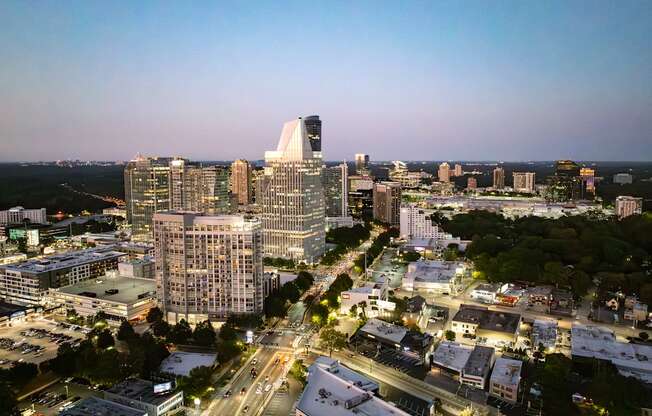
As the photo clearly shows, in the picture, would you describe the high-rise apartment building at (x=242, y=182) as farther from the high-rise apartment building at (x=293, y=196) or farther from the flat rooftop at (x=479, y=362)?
the flat rooftop at (x=479, y=362)

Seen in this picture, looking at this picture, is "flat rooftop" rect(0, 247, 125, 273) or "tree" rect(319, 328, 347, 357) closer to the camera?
"tree" rect(319, 328, 347, 357)

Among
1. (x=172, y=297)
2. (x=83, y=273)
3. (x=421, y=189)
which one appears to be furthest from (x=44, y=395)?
(x=421, y=189)

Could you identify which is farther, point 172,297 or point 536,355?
point 172,297

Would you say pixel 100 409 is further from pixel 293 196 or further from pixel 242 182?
pixel 242 182

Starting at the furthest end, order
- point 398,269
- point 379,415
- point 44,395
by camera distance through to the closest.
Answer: point 398,269, point 44,395, point 379,415

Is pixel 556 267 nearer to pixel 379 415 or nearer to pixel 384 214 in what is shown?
pixel 379 415

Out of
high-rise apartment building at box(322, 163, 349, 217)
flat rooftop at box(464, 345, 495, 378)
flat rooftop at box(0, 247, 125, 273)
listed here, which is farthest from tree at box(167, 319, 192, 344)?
high-rise apartment building at box(322, 163, 349, 217)

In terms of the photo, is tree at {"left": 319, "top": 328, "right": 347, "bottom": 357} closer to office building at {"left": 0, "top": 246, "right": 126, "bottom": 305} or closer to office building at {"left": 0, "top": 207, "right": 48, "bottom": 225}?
office building at {"left": 0, "top": 246, "right": 126, "bottom": 305}
